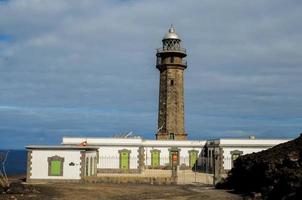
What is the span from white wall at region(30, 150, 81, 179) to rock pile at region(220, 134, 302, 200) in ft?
36.7

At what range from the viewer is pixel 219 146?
4378 centimetres

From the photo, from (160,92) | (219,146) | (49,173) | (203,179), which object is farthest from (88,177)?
(160,92)

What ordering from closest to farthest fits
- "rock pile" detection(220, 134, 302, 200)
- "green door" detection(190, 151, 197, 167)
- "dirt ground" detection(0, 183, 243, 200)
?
"rock pile" detection(220, 134, 302, 200) < "dirt ground" detection(0, 183, 243, 200) < "green door" detection(190, 151, 197, 167)

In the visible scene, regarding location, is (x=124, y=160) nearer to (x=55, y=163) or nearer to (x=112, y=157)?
(x=112, y=157)

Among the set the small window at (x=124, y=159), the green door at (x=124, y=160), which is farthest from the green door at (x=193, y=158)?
the green door at (x=124, y=160)

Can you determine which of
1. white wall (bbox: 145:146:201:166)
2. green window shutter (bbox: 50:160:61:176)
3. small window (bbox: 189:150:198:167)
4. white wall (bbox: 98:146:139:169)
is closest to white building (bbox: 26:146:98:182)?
green window shutter (bbox: 50:160:61:176)

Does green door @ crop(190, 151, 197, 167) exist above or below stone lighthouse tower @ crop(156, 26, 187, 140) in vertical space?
below

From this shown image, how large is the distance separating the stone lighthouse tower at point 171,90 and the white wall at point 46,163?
49.8ft

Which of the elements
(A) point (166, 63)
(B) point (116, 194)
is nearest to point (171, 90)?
(A) point (166, 63)

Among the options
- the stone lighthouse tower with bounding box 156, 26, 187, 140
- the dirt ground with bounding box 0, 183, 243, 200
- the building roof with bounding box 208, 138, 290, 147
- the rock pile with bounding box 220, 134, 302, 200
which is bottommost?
the dirt ground with bounding box 0, 183, 243, 200

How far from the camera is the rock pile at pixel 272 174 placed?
21609 millimetres

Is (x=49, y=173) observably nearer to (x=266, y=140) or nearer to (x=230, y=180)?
(x=230, y=180)

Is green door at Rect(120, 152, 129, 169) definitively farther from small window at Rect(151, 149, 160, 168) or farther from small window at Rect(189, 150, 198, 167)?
small window at Rect(189, 150, 198, 167)

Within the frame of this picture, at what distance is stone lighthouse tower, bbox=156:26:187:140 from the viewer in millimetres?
49156
